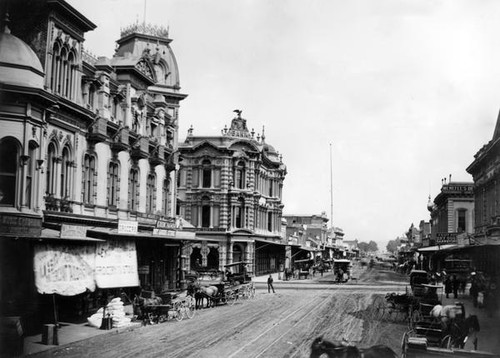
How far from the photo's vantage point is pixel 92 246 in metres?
24.2

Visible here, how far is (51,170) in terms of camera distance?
83.2 feet

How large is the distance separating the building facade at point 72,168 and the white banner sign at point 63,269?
4cm

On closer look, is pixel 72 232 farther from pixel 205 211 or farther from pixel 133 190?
pixel 205 211

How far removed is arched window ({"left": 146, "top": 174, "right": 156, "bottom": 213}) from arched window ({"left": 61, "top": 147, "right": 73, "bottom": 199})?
10.9 m

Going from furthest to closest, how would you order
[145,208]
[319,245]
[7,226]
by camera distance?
[319,245] → [145,208] → [7,226]

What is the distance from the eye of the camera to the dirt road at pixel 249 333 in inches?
A: 722

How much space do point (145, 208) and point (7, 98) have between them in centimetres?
1696

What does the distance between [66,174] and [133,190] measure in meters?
8.85

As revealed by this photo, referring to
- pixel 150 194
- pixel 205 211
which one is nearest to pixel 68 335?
pixel 150 194

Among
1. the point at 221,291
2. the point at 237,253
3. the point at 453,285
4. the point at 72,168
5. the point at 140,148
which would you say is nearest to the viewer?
the point at 72,168

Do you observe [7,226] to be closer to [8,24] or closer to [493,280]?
[8,24]

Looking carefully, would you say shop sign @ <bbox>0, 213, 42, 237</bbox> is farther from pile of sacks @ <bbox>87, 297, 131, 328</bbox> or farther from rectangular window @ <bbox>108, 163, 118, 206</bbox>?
rectangular window @ <bbox>108, 163, 118, 206</bbox>

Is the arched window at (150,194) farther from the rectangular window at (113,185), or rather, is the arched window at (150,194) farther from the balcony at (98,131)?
the balcony at (98,131)

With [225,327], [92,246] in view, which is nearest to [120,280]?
[92,246]
